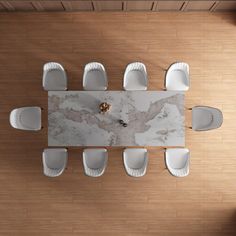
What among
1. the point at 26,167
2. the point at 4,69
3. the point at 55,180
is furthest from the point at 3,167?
the point at 4,69

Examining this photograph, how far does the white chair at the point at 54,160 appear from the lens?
533cm

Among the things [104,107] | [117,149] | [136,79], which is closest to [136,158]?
[117,149]

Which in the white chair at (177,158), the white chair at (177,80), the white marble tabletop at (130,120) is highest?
the white chair at (177,80)

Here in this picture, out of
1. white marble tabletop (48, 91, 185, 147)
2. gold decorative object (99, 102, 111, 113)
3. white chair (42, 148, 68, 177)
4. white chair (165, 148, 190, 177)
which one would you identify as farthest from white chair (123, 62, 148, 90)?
white chair (42, 148, 68, 177)

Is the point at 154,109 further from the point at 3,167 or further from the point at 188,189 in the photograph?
the point at 3,167

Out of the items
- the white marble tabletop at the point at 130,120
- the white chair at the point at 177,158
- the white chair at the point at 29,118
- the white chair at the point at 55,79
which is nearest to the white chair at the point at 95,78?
the white marble tabletop at the point at 130,120

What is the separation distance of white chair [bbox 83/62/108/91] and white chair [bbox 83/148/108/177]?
913 mm

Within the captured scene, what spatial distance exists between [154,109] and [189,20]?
1.74 meters

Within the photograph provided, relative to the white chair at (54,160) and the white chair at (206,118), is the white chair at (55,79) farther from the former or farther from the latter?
the white chair at (206,118)

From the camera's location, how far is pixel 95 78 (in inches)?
209

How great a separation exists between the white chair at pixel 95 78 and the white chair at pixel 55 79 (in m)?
0.32

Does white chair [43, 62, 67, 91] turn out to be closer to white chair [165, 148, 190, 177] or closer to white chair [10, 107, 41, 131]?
white chair [10, 107, 41, 131]

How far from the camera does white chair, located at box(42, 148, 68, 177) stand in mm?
5328

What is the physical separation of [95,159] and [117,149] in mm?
592
